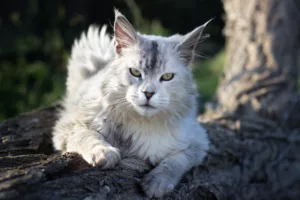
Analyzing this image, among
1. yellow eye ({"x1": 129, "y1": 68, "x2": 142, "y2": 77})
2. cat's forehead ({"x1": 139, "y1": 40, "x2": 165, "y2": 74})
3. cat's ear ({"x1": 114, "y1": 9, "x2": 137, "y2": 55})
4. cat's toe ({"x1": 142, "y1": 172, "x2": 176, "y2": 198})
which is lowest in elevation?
cat's toe ({"x1": 142, "y1": 172, "x2": 176, "y2": 198})

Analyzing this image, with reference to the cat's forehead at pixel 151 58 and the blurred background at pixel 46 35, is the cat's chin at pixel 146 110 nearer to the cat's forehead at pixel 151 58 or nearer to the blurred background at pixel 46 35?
the cat's forehead at pixel 151 58

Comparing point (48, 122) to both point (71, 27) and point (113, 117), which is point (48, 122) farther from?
point (71, 27)

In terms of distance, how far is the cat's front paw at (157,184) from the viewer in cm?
262

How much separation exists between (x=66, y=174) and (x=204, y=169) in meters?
1.26

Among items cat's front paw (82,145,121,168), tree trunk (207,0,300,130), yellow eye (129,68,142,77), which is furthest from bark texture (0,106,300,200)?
yellow eye (129,68,142,77)

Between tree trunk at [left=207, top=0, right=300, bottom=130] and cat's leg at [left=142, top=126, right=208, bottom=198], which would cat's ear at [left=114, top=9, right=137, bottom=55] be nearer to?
cat's leg at [left=142, top=126, right=208, bottom=198]

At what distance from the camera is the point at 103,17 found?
285 inches

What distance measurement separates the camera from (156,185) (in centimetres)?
264

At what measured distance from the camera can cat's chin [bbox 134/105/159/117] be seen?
110 inches

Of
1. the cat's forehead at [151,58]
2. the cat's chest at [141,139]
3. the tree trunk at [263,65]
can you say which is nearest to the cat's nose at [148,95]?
the cat's forehead at [151,58]

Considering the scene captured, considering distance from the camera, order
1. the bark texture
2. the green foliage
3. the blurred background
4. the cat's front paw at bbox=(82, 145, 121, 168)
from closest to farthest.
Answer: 1. the bark texture
2. the cat's front paw at bbox=(82, 145, 121, 168)
3. the blurred background
4. the green foliage

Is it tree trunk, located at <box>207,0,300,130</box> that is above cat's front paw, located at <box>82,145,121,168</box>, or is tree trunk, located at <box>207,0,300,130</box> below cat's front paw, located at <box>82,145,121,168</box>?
above

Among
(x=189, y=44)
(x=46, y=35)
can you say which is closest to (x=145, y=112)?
(x=189, y=44)

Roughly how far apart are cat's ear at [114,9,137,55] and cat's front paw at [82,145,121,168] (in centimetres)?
78
